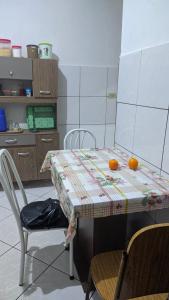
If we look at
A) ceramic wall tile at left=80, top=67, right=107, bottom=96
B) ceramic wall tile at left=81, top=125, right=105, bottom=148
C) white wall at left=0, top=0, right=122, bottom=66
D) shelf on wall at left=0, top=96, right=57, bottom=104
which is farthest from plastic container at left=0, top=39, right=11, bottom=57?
ceramic wall tile at left=81, top=125, right=105, bottom=148

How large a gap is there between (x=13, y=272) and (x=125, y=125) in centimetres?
133

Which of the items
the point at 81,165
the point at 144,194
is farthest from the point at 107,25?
the point at 144,194

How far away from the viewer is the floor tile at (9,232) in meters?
1.86

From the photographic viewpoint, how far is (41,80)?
2.49 meters

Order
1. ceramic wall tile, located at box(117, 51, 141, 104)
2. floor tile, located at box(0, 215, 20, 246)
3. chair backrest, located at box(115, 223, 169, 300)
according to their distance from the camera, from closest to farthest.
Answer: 1. chair backrest, located at box(115, 223, 169, 300)
2. ceramic wall tile, located at box(117, 51, 141, 104)
3. floor tile, located at box(0, 215, 20, 246)

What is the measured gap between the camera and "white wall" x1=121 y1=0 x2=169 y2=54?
127cm

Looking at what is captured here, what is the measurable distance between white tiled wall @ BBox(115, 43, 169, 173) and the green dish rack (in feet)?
3.64

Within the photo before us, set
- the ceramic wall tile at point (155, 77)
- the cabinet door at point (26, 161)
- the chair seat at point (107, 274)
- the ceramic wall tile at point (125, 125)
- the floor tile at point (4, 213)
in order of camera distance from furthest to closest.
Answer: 1. the cabinet door at point (26, 161)
2. the floor tile at point (4, 213)
3. the ceramic wall tile at point (125, 125)
4. the ceramic wall tile at point (155, 77)
5. the chair seat at point (107, 274)

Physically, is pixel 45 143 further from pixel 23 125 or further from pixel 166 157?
pixel 166 157

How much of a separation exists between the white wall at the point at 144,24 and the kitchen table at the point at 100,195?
78cm

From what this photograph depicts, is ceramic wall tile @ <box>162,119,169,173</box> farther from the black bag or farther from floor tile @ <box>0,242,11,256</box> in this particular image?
floor tile @ <box>0,242,11,256</box>

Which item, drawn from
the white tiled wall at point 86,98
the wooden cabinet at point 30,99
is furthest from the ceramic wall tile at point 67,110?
the wooden cabinet at point 30,99

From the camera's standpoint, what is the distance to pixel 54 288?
4.68ft

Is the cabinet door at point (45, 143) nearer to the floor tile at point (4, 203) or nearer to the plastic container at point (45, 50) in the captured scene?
the floor tile at point (4, 203)
